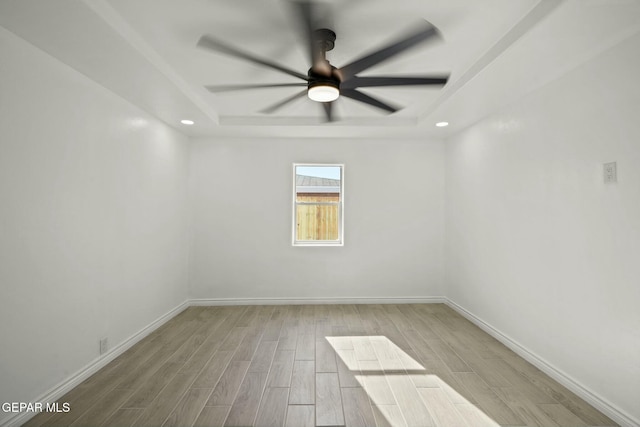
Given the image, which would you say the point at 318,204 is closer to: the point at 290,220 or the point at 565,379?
the point at 290,220

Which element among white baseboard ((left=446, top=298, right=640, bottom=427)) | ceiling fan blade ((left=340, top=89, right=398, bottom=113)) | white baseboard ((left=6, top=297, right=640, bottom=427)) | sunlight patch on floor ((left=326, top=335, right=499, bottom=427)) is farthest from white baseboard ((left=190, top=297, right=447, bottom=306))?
ceiling fan blade ((left=340, top=89, right=398, bottom=113))

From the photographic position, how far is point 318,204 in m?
4.80

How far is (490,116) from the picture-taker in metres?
3.51

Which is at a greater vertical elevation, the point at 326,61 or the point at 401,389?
the point at 326,61

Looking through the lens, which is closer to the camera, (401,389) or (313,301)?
(401,389)

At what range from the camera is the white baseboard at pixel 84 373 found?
1.98m

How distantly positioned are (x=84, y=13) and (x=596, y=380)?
157 inches

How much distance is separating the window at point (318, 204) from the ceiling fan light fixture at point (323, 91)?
2.50 m

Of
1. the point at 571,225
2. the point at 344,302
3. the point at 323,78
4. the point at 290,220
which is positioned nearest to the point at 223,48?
the point at 323,78

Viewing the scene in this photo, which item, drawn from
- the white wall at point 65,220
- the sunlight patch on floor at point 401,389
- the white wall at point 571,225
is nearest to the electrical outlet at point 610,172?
the white wall at point 571,225

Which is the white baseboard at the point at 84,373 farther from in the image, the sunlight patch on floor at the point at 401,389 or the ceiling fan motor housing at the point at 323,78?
the ceiling fan motor housing at the point at 323,78

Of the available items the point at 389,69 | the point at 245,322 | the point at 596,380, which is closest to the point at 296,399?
the point at 245,322

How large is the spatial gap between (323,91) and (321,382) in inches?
86.5

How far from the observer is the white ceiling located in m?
1.82
